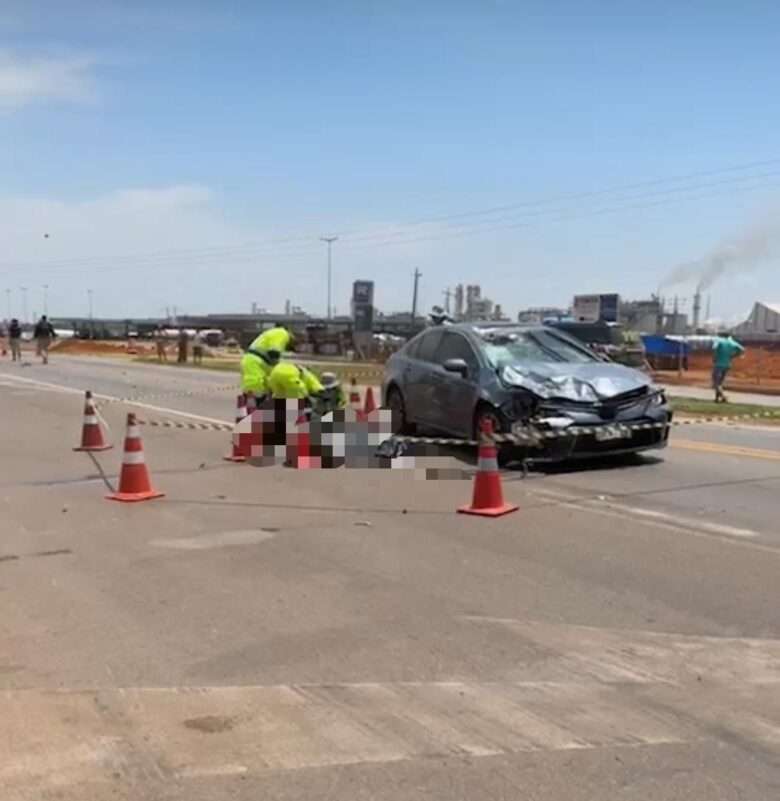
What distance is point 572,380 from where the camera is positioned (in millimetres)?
12086

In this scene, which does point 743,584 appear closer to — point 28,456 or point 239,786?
point 239,786

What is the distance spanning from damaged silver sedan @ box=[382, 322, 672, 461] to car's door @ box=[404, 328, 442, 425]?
3 cm

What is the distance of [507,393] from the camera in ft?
39.5

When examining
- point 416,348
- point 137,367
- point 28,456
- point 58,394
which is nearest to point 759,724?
point 416,348

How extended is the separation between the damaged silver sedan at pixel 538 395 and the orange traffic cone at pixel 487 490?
2.17m

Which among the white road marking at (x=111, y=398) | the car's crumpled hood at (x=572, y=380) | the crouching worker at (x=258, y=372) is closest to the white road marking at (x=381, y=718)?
the car's crumpled hood at (x=572, y=380)

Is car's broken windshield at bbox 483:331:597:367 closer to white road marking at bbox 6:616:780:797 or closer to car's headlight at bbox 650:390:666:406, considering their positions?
car's headlight at bbox 650:390:666:406

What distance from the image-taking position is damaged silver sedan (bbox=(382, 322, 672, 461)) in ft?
38.9

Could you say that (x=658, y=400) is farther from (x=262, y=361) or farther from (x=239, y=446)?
(x=239, y=446)

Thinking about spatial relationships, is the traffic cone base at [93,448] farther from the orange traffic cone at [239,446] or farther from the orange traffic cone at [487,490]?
the orange traffic cone at [487,490]

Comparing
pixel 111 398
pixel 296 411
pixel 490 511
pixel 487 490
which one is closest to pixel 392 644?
pixel 490 511

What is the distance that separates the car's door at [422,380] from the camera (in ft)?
46.0

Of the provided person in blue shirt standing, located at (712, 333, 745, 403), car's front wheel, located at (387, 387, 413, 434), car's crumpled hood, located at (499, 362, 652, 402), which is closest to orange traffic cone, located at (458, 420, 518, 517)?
car's crumpled hood, located at (499, 362, 652, 402)

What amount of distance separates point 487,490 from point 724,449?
5.79 m
